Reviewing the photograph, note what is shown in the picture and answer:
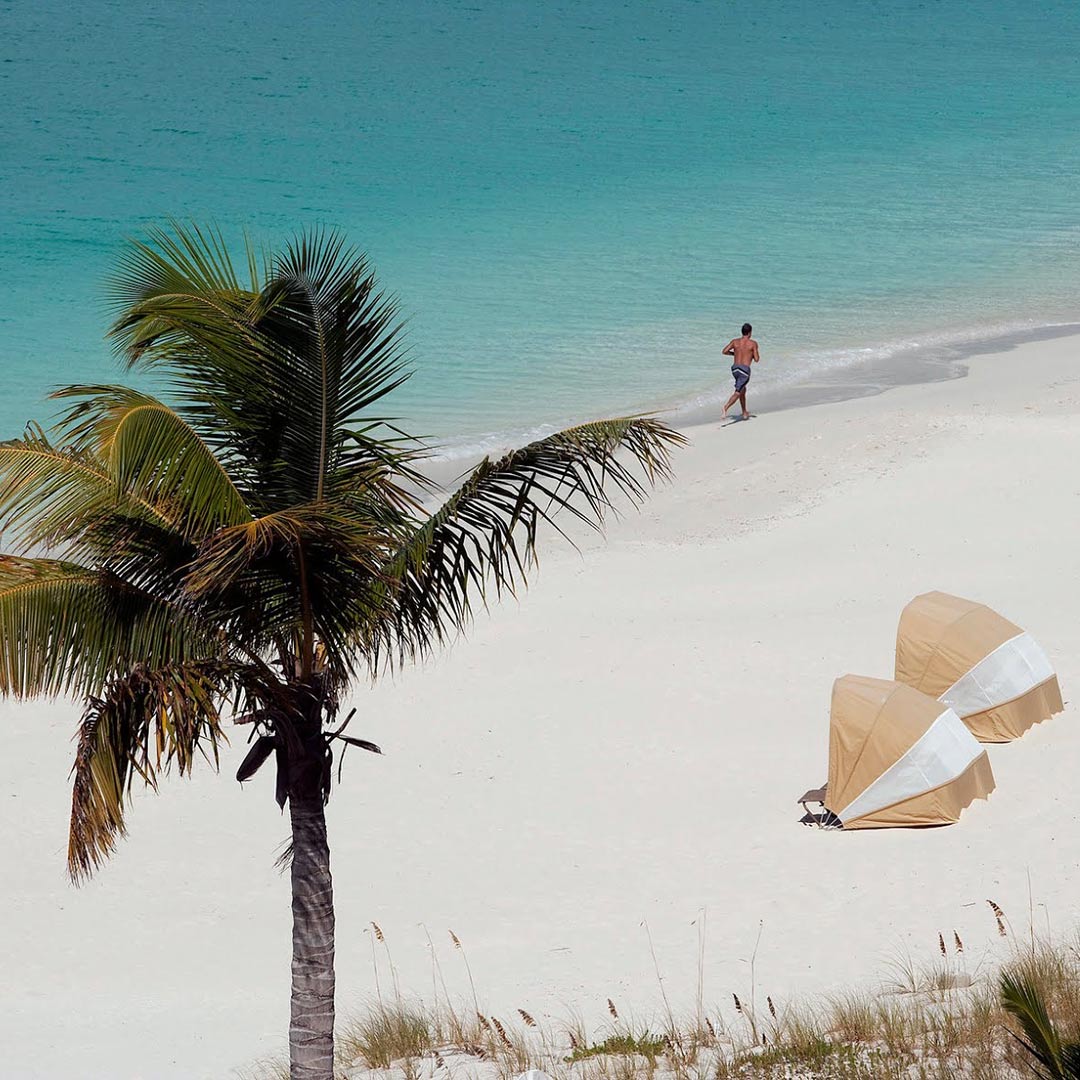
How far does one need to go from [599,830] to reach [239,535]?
24.9 ft

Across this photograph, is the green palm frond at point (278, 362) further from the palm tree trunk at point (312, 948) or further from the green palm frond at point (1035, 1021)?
the green palm frond at point (1035, 1021)

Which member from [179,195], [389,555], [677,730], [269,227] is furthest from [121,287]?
[179,195]

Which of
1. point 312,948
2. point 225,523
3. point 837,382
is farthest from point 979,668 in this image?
point 837,382

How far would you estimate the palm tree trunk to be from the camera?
27.5ft

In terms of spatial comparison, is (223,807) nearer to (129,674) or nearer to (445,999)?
(445,999)

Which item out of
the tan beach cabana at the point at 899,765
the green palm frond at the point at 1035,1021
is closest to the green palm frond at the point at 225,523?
the green palm frond at the point at 1035,1021

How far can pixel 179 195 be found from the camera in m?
50.9

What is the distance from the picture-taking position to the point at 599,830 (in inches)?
547

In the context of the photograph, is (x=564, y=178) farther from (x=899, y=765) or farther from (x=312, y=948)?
(x=312, y=948)

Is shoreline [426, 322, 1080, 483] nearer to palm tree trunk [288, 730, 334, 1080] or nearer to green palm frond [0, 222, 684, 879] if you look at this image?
palm tree trunk [288, 730, 334, 1080]

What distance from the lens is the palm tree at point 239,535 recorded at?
713cm

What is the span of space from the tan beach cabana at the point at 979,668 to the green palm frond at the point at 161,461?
9.63 meters

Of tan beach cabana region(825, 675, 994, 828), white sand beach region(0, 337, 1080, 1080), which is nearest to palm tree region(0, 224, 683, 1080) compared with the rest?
white sand beach region(0, 337, 1080, 1080)

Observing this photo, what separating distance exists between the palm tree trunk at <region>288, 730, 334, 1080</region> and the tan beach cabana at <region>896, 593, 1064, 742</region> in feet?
28.0
